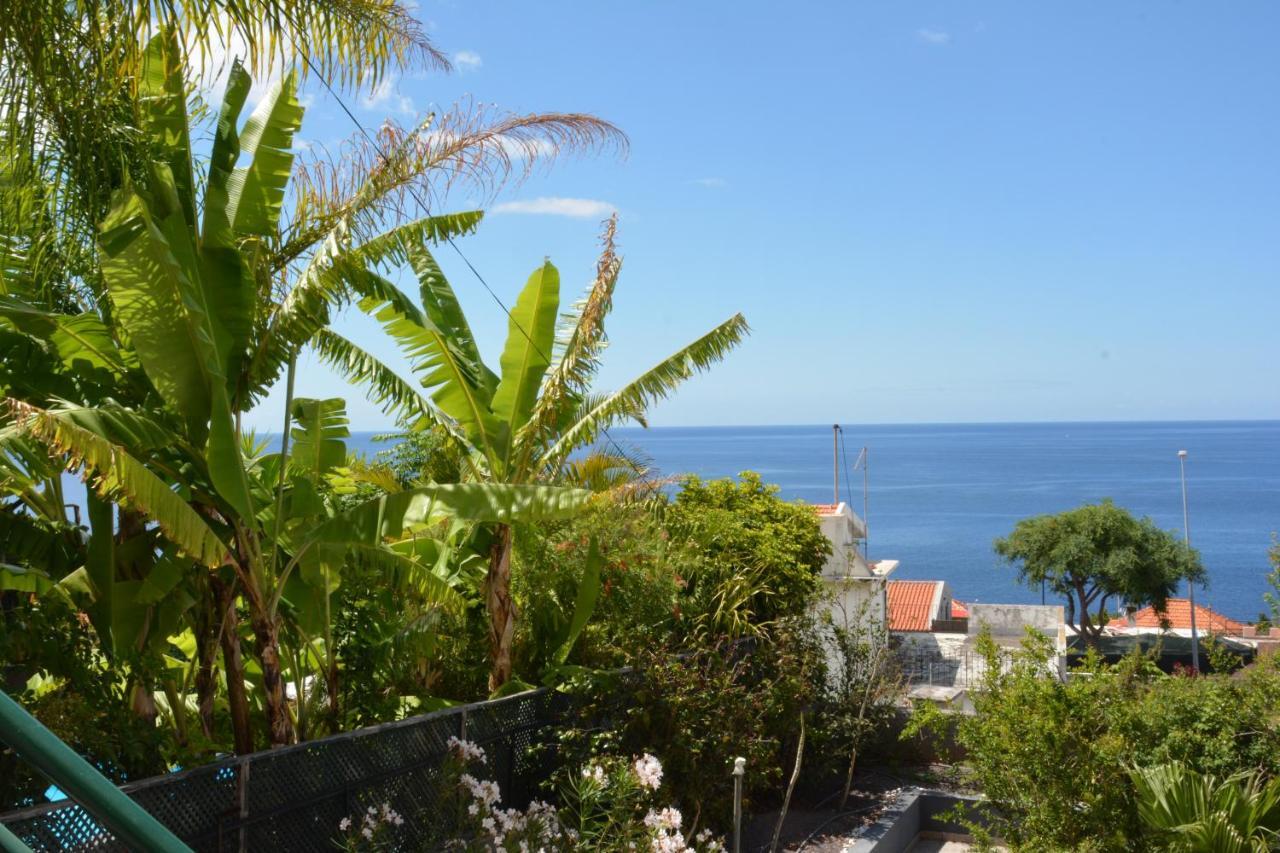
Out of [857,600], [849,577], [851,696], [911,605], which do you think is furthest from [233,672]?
[911,605]

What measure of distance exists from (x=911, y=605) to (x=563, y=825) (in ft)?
145

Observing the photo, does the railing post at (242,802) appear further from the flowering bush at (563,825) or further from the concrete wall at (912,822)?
the concrete wall at (912,822)

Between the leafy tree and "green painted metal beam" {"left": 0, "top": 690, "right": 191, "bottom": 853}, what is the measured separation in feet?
178

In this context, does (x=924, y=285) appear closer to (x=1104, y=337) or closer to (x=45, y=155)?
(x=45, y=155)

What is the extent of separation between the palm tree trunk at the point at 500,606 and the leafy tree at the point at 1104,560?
46747 mm

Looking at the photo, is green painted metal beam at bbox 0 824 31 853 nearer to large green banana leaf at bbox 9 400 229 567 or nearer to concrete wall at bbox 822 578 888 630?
large green banana leaf at bbox 9 400 229 567

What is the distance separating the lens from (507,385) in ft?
32.6

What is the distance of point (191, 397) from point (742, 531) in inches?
272

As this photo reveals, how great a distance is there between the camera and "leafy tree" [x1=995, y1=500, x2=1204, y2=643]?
52.6m

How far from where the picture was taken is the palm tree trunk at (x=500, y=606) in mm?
9766

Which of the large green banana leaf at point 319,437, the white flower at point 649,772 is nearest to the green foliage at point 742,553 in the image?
the white flower at point 649,772

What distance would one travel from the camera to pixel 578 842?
7266 mm

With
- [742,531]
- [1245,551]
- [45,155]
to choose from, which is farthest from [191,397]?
[1245,551]

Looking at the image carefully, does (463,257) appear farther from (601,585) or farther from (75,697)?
(75,697)
